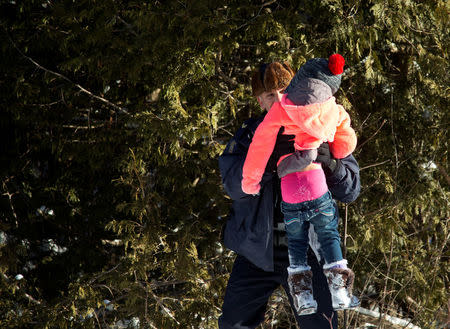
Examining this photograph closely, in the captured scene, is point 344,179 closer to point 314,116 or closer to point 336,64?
point 314,116

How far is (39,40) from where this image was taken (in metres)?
5.29

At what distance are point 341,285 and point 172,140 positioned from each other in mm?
2348

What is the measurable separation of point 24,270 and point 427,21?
4.91 m

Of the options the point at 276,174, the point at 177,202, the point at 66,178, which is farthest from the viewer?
the point at 66,178

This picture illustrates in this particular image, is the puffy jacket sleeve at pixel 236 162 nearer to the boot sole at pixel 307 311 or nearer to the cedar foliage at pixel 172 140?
the boot sole at pixel 307 311

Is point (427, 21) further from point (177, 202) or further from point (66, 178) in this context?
point (66, 178)

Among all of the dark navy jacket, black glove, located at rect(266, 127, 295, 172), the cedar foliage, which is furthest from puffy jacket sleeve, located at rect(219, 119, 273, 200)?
the cedar foliage

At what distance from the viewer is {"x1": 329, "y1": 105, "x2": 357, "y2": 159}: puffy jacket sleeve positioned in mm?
2506

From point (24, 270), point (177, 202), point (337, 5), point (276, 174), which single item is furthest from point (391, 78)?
point (24, 270)

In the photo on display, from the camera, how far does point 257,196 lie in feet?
8.90

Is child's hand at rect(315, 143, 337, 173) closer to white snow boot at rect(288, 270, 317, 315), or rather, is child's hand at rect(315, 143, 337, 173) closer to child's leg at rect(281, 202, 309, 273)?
child's leg at rect(281, 202, 309, 273)

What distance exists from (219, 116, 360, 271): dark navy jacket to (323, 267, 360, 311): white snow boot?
398mm

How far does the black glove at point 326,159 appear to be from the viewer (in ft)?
8.23

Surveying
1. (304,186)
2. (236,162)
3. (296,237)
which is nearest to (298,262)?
(296,237)
